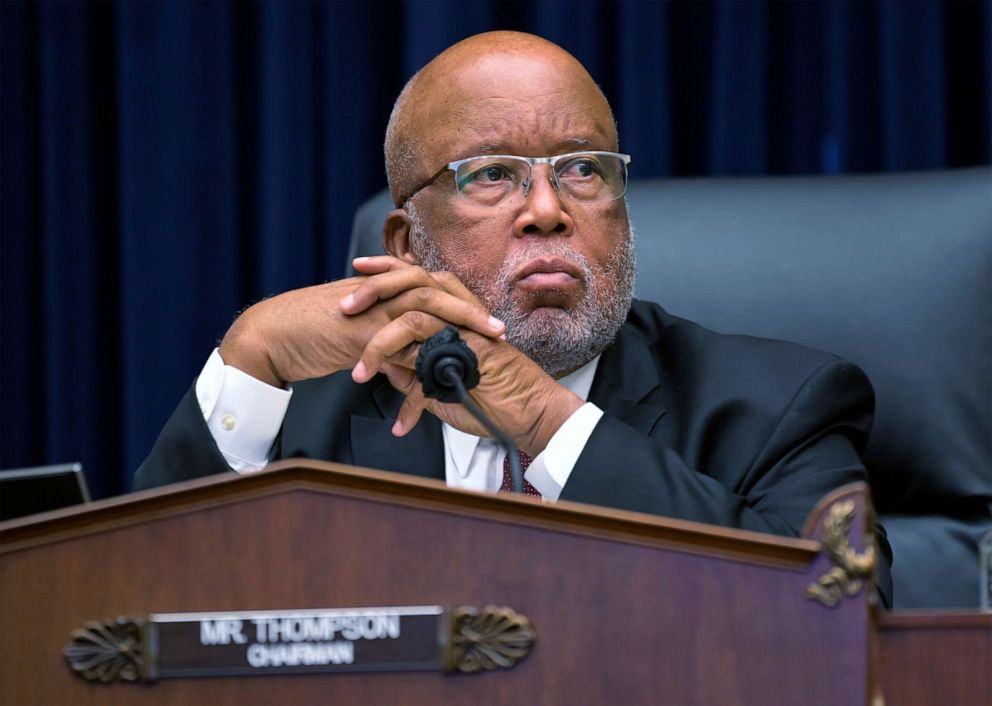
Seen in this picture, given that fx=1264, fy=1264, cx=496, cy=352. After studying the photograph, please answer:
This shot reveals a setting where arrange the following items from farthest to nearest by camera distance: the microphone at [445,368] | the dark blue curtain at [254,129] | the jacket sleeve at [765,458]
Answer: the dark blue curtain at [254,129], the jacket sleeve at [765,458], the microphone at [445,368]

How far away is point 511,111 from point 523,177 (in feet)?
0.30

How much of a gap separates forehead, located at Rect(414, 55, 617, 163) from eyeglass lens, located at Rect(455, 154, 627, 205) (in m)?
0.02

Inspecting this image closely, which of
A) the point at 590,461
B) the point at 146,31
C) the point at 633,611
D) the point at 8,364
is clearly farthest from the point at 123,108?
the point at 633,611

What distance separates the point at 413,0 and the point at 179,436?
45.7 inches

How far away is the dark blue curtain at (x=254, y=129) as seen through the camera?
2.36 metres

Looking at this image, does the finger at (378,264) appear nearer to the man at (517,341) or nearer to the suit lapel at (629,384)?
the man at (517,341)

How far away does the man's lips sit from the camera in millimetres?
1631

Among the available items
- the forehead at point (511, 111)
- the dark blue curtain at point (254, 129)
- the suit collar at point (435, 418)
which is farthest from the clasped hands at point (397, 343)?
the dark blue curtain at point (254, 129)

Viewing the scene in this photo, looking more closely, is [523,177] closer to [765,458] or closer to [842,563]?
[765,458]

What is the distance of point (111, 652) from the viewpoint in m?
0.73

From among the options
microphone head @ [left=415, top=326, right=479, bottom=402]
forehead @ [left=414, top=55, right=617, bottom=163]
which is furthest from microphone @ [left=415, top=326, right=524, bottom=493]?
forehead @ [left=414, top=55, right=617, bottom=163]

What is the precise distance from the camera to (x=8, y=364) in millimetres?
2504

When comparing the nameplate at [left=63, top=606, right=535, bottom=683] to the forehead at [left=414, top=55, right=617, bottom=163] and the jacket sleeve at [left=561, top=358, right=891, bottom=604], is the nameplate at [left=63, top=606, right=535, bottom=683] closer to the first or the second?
the jacket sleeve at [left=561, top=358, right=891, bottom=604]

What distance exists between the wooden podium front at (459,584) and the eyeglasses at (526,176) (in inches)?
38.3
